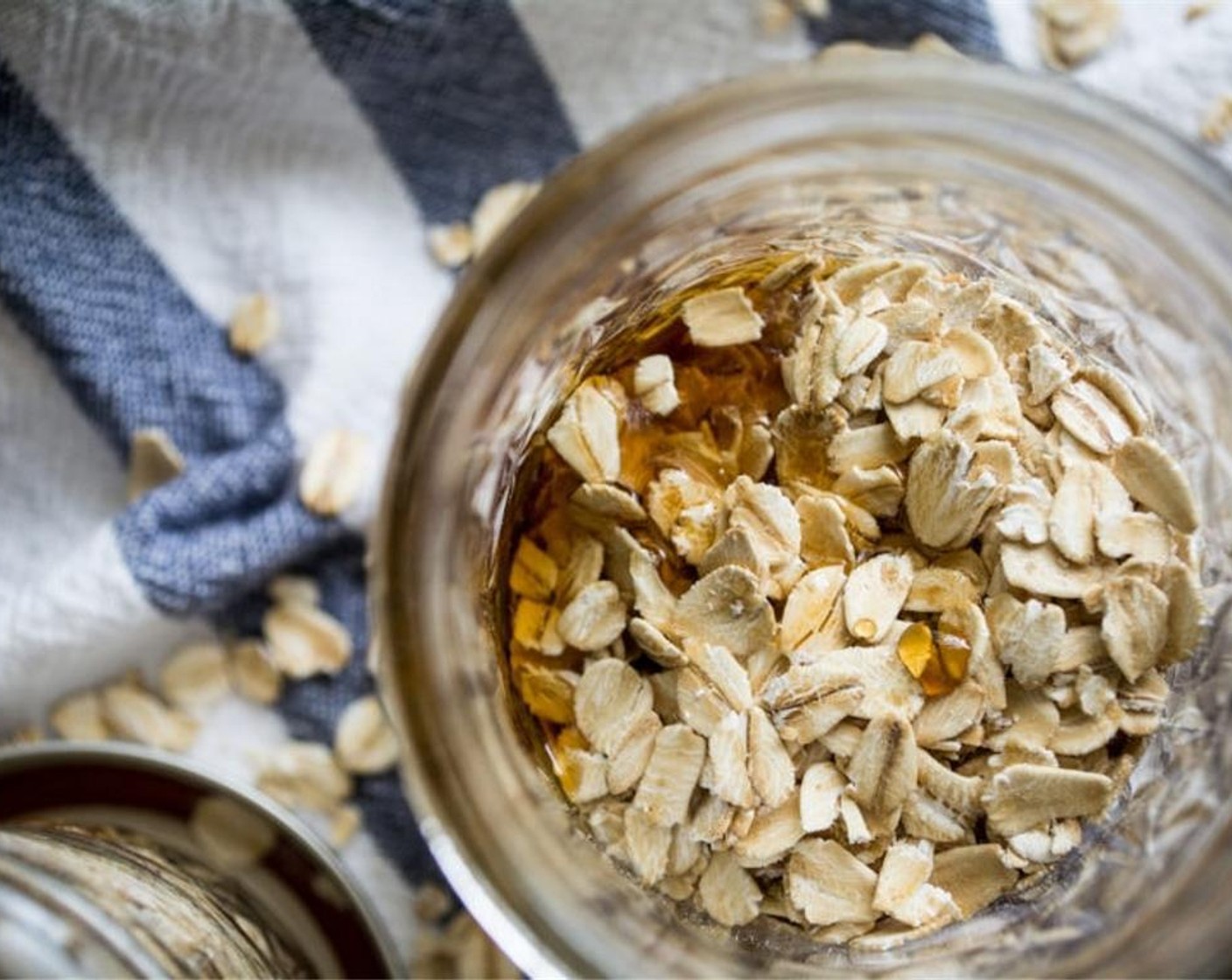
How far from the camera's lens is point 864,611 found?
488 millimetres

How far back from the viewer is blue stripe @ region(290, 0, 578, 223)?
662 mm

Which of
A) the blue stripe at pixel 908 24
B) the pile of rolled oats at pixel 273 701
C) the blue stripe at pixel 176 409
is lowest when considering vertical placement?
the pile of rolled oats at pixel 273 701

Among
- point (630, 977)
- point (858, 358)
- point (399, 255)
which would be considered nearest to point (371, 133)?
point (399, 255)

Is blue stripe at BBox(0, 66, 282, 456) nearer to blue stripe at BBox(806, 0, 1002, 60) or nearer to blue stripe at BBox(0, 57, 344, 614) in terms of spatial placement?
blue stripe at BBox(0, 57, 344, 614)

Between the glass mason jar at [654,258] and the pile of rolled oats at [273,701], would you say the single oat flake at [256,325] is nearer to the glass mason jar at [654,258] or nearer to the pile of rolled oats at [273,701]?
the pile of rolled oats at [273,701]

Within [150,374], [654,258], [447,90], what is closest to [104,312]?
[150,374]

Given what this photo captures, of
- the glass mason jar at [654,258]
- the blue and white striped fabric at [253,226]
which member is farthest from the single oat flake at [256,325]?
the glass mason jar at [654,258]

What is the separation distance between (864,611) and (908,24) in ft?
0.97

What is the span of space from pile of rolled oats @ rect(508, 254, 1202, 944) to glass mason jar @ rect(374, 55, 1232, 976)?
0.02 m

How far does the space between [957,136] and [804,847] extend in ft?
0.73

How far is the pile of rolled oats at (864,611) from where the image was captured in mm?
488

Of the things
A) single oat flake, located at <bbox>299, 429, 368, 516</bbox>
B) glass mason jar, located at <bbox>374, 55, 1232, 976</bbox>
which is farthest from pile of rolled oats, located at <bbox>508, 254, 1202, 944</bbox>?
single oat flake, located at <bbox>299, 429, 368, 516</bbox>

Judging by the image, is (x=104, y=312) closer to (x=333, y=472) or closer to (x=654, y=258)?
(x=333, y=472)

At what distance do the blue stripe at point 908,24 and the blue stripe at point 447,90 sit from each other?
12cm
